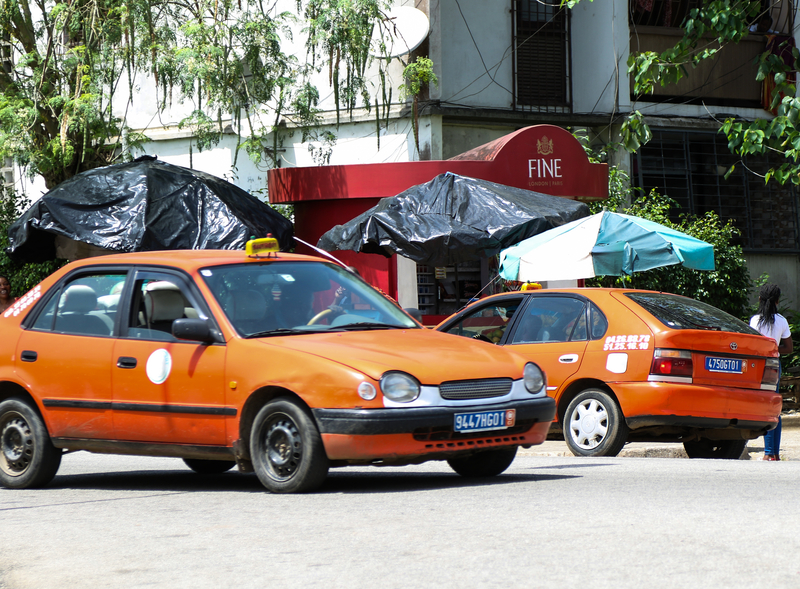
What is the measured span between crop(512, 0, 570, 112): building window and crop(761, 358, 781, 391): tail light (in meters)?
11.0

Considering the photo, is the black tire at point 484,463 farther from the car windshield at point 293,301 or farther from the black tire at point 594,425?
the black tire at point 594,425

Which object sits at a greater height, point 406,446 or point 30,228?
point 30,228

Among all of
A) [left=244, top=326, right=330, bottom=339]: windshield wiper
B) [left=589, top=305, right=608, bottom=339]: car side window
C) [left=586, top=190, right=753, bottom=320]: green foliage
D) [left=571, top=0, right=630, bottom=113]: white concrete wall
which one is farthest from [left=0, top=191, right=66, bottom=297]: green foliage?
[left=244, top=326, right=330, bottom=339]: windshield wiper

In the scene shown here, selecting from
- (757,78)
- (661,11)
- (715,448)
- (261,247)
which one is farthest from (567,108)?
(261,247)

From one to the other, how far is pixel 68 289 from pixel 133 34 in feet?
35.4

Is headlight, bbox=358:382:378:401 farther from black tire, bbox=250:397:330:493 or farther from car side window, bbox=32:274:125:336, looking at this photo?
car side window, bbox=32:274:125:336

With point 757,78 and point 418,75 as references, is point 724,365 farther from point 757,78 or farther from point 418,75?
point 418,75

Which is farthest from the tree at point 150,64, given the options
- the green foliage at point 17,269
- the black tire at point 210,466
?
the black tire at point 210,466

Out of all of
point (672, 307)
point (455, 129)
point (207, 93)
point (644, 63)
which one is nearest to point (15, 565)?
point (672, 307)

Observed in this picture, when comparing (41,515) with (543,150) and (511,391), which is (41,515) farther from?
(543,150)

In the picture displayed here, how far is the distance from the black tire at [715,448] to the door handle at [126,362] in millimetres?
5455

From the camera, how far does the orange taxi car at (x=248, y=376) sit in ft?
21.3

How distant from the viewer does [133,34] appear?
17.8 m

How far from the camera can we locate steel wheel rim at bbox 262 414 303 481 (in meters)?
6.65
